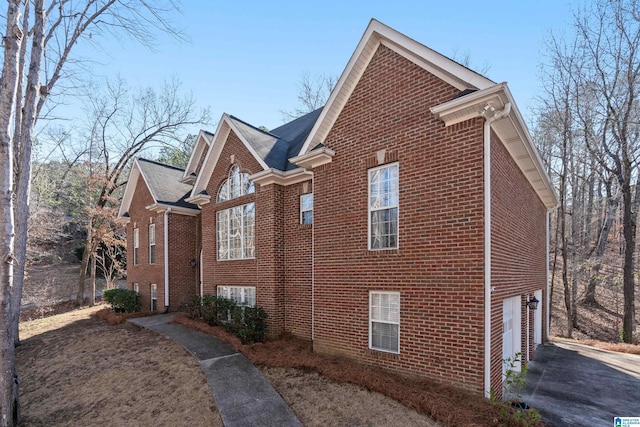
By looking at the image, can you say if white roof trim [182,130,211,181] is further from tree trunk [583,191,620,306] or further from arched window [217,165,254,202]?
tree trunk [583,191,620,306]

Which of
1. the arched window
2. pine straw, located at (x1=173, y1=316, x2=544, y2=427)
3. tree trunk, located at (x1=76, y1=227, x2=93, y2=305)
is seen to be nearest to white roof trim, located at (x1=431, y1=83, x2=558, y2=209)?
pine straw, located at (x1=173, y1=316, x2=544, y2=427)

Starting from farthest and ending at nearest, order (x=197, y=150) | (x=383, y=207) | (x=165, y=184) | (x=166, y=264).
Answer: (x=165, y=184)
(x=197, y=150)
(x=166, y=264)
(x=383, y=207)

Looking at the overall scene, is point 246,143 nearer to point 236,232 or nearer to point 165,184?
point 236,232

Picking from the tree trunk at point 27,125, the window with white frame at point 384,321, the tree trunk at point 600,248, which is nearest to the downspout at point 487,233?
the window with white frame at point 384,321

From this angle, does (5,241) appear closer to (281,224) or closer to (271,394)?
(271,394)

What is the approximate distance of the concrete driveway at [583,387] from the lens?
18.7 feet

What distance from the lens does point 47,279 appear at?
2809 cm

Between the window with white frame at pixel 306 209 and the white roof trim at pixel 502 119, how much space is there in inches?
182

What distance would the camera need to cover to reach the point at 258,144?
35.8 feet

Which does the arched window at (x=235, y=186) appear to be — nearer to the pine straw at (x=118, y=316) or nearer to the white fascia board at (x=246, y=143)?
the white fascia board at (x=246, y=143)

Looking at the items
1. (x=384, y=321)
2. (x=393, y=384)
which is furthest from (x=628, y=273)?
(x=393, y=384)

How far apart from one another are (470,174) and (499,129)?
1456 millimetres

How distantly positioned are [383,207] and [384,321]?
2.51 m

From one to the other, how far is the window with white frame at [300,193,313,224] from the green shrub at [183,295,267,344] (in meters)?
3.02
